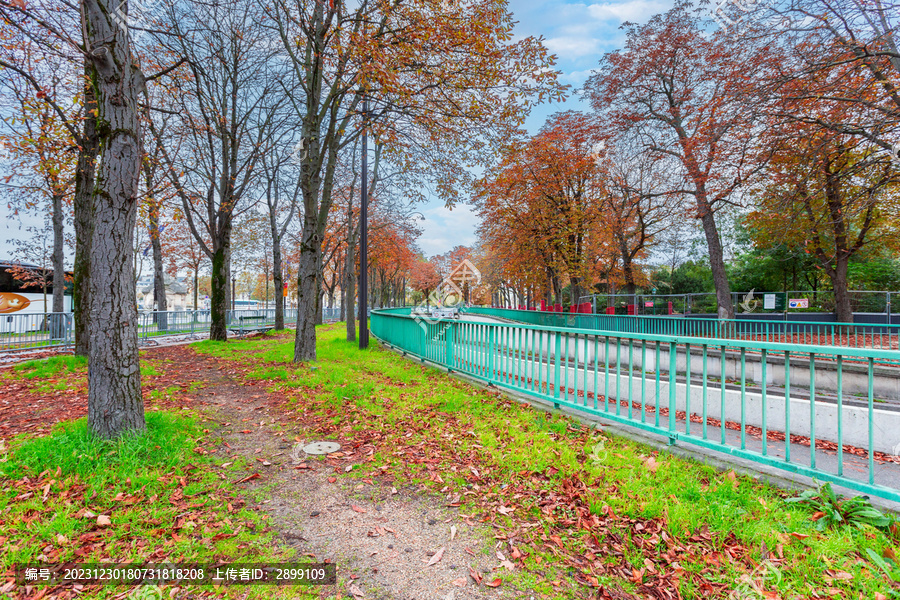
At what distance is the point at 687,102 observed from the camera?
16.3 metres

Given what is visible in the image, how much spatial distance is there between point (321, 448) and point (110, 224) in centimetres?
322

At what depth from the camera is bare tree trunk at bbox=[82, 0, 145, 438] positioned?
3799 millimetres

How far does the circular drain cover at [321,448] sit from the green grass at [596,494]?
1.23 feet

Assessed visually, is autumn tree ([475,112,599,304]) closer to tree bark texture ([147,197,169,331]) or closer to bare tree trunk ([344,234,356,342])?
bare tree trunk ([344,234,356,342])

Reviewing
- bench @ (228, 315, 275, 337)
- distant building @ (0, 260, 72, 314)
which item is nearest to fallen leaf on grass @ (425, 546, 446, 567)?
bench @ (228, 315, 275, 337)

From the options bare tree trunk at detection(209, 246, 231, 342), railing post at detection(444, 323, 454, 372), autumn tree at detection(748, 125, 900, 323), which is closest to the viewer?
railing post at detection(444, 323, 454, 372)

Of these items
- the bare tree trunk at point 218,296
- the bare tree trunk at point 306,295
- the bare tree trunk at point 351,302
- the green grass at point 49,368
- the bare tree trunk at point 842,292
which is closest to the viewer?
the green grass at point 49,368

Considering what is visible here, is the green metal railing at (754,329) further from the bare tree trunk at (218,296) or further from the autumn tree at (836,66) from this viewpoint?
the bare tree trunk at (218,296)

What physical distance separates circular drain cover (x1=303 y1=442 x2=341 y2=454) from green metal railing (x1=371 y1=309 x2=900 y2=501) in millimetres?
3015

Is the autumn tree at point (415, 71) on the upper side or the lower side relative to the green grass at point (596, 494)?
upper

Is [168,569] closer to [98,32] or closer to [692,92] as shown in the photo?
[98,32]

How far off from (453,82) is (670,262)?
3907 cm

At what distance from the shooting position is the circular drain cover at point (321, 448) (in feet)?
14.0

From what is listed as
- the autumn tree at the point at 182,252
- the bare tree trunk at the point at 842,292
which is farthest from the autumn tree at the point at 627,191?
the autumn tree at the point at 182,252
